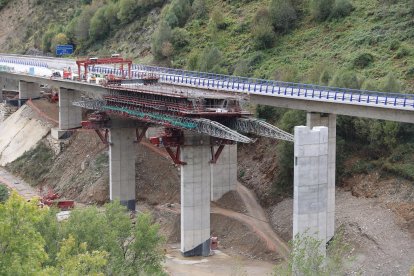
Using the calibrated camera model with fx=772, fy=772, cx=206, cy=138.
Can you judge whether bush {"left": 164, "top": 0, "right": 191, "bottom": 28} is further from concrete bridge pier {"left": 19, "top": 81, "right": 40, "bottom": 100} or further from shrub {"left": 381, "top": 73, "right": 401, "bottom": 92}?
shrub {"left": 381, "top": 73, "right": 401, "bottom": 92}

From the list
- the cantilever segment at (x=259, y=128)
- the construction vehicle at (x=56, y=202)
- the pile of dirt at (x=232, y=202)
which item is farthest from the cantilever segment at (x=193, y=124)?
the construction vehicle at (x=56, y=202)

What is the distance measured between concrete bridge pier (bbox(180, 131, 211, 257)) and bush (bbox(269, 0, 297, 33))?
42.2 meters

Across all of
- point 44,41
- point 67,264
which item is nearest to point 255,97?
point 67,264

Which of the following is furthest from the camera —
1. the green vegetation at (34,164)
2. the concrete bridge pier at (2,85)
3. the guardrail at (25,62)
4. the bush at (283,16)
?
the concrete bridge pier at (2,85)

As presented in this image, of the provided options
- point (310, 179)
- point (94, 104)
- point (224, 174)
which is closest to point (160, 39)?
point (94, 104)

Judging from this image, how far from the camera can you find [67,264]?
2800 centimetres

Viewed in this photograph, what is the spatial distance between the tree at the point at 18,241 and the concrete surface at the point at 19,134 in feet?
228

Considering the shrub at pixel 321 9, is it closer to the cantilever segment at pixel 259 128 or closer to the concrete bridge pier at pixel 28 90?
the concrete bridge pier at pixel 28 90

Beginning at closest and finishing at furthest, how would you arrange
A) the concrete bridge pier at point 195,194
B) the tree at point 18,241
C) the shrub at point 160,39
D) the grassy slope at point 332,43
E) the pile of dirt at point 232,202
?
1. the tree at point 18,241
2. the concrete bridge pier at point 195,194
3. the pile of dirt at point 232,202
4. the grassy slope at point 332,43
5. the shrub at point 160,39

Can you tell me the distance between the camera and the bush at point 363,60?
81188 millimetres

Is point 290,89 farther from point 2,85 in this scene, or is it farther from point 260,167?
point 2,85

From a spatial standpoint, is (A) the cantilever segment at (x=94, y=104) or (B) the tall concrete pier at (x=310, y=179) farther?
(A) the cantilever segment at (x=94, y=104)

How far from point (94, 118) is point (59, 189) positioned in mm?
12305

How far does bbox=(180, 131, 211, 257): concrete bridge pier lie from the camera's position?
199 feet
